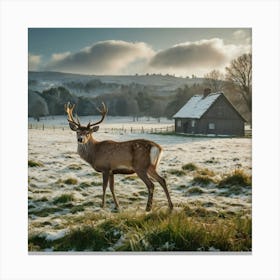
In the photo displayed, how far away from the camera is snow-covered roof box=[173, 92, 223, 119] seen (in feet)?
13.1

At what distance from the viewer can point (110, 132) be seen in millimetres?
4004

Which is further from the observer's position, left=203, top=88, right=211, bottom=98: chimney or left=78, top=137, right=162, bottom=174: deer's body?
left=203, top=88, right=211, bottom=98: chimney

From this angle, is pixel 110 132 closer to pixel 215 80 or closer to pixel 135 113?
pixel 135 113

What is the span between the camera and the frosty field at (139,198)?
12.0ft

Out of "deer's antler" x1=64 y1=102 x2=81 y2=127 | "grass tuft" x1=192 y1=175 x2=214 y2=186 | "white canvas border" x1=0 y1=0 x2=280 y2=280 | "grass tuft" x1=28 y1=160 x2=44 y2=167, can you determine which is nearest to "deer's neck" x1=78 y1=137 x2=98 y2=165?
"deer's antler" x1=64 y1=102 x2=81 y2=127

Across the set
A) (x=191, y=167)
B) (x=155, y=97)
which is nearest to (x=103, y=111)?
(x=155, y=97)

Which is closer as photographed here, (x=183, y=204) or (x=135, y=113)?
(x=183, y=204)

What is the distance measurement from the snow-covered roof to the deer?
48cm

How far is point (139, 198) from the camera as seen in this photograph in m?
3.87

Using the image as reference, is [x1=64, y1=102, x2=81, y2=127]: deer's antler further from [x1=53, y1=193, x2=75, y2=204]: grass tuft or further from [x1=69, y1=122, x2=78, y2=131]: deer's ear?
[x1=53, y1=193, x2=75, y2=204]: grass tuft

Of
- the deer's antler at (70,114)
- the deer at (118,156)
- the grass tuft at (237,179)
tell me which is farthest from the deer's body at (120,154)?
the grass tuft at (237,179)

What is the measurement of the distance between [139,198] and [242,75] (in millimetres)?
1678
